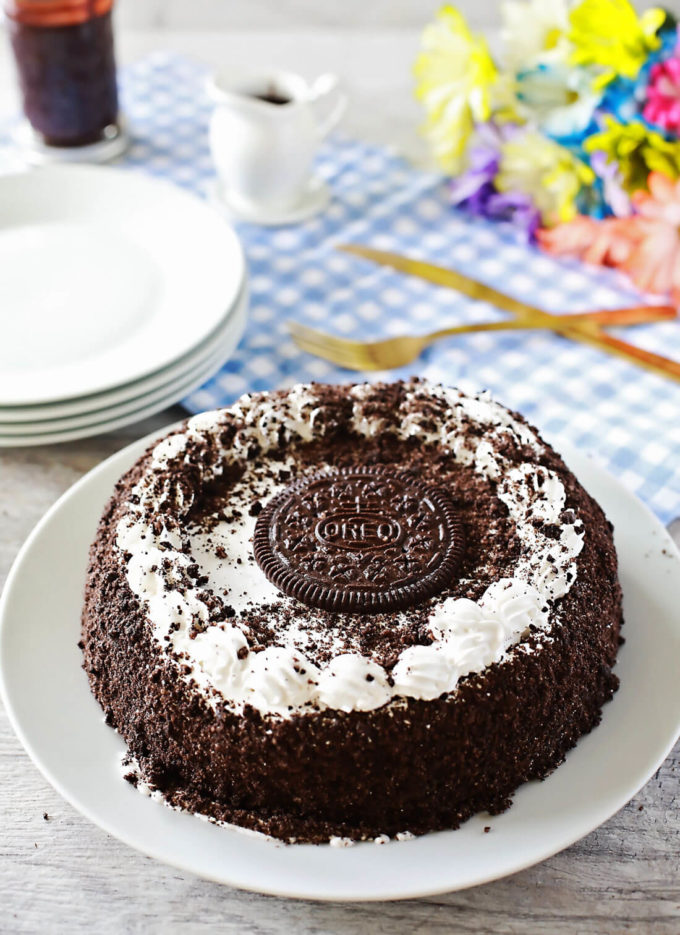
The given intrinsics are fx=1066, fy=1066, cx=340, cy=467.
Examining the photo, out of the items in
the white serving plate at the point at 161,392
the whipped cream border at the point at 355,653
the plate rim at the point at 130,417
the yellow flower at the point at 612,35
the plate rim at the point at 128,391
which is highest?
the yellow flower at the point at 612,35

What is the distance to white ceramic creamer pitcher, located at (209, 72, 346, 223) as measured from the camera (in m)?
2.67

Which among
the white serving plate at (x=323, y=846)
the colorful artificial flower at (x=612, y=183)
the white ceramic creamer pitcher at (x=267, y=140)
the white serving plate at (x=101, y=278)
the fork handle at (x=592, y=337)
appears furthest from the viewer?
the white ceramic creamer pitcher at (x=267, y=140)

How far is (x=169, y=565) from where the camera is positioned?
150 cm

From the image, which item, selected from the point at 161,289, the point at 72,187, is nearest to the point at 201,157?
the point at 72,187

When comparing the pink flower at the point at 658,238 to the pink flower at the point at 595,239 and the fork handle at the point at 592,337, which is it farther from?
the fork handle at the point at 592,337

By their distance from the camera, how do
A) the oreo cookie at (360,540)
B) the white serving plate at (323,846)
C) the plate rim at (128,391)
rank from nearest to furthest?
the white serving plate at (323,846)
the oreo cookie at (360,540)
the plate rim at (128,391)

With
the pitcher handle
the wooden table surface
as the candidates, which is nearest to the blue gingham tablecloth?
the pitcher handle

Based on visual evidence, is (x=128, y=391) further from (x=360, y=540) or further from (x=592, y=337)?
(x=592, y=337)

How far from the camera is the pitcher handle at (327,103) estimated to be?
281cm

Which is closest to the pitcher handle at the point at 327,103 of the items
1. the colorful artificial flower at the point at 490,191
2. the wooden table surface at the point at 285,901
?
the colorful artificial flower at the point at 490,191

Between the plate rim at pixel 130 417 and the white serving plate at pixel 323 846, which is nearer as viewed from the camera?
the white serving plate at pixel 323 846

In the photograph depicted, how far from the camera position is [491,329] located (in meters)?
2.43

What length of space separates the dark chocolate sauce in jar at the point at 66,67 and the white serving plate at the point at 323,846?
156 centimetres

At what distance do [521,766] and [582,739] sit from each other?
12 centimetres
